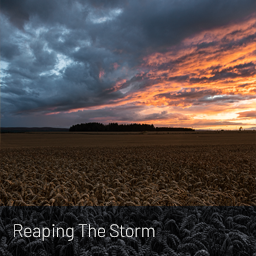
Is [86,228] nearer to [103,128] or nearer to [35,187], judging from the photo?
[35,187]

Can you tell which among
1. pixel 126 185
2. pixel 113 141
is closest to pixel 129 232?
pixel 126 185

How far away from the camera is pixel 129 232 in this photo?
253 inches

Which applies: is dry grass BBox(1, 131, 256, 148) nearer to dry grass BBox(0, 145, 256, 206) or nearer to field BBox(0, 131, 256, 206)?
field BBox(0, 131, 256, 206)

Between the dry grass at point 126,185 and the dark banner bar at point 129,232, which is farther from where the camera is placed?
the dry grass at point 126,185

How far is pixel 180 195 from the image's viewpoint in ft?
29.2

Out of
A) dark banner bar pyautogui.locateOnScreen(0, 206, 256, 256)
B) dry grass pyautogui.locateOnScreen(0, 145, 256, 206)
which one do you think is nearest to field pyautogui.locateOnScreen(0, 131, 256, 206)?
dry grass pyautogui.locateOnScreen(0, 145, 256, 206)

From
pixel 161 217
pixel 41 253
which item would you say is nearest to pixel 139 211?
pixel 161 217

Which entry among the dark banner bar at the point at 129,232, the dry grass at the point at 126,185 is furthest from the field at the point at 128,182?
the dark banner bar at the point at 129,232

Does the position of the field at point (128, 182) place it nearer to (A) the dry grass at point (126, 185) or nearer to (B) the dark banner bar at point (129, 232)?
(A) the dry grass at point (126, 185)

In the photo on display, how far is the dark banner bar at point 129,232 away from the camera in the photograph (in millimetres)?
5387

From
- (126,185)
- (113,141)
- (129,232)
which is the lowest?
(113,141)

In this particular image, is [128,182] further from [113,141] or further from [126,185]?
[113,141]

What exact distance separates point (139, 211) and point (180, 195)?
2.49 meters

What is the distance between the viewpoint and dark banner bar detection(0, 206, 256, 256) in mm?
5387
